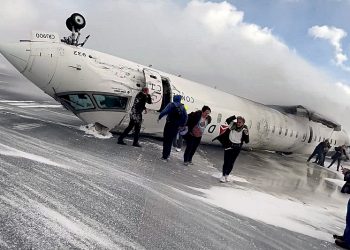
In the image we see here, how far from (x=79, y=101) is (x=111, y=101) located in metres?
1.08

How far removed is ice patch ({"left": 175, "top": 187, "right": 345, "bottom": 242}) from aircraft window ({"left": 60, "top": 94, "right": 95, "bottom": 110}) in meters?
5.80

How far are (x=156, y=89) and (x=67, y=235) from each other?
889 cm

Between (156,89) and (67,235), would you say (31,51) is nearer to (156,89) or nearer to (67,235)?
(156,89)

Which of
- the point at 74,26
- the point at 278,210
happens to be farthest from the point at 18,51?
the point at 278,210

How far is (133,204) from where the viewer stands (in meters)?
5.48

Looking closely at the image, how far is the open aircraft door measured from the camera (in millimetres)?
12297

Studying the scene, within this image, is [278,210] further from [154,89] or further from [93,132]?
[93,132]

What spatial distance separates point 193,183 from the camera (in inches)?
319

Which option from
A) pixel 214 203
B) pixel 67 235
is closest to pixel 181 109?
pixel 214 203

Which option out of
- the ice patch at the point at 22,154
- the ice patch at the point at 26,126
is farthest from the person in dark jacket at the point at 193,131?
the ice patch at the point at 26,126

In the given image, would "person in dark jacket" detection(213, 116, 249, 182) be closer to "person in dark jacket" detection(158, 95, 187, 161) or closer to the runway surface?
the runway surface

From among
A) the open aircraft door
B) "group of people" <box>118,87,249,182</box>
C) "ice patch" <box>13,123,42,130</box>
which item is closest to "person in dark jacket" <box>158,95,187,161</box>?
"group of people" <box>118,87,249,182</box>

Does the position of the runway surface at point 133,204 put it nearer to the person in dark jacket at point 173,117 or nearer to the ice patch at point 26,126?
the ice patch at point 26,126

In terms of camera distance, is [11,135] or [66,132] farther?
[66,132]
